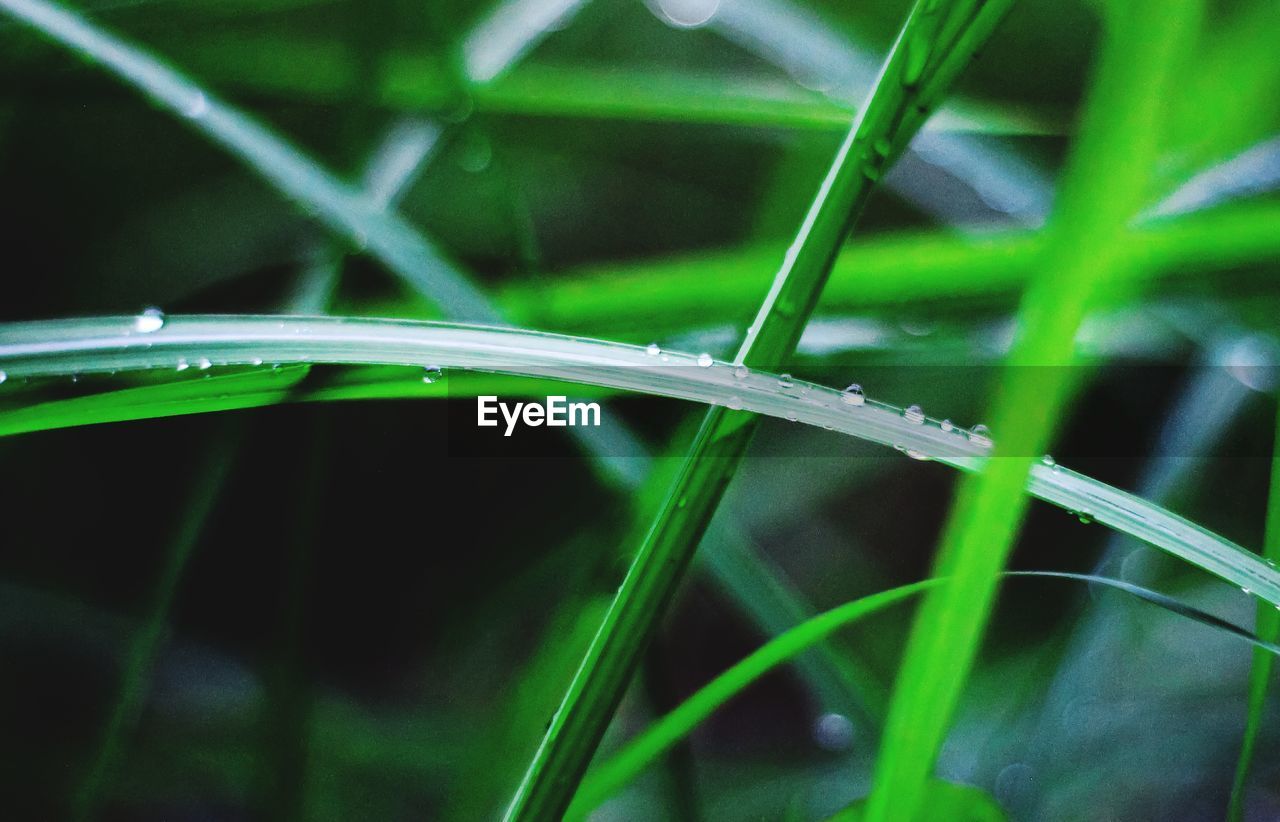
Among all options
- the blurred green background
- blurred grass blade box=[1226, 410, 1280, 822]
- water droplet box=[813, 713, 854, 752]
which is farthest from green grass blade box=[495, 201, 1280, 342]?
water droplet box=[813, 713, 854, 752]

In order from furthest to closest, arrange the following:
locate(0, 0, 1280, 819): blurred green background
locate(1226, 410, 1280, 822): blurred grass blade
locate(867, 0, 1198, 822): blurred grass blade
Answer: locate(0, 0, 1280, 819): blurred green background → locate(1226, 410, 1280, 822): blurred grass blade → locate(867, 0, 1198, 822): blurred grass blade

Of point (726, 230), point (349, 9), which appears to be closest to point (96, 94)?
point (349, 9)

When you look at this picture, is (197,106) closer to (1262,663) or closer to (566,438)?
(566,438)

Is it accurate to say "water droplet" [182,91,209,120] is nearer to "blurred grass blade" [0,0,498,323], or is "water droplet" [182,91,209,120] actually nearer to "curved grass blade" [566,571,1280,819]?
"blurred grass blade" [0,0,498,323]

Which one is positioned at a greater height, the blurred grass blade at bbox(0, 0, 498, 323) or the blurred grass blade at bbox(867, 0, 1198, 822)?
the blurred grass blade at bbox(0, 0, 498, 323)

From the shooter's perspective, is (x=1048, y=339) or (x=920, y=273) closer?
(x=1048, y=339)

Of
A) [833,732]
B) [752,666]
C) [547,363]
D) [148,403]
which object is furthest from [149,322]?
[833,732]

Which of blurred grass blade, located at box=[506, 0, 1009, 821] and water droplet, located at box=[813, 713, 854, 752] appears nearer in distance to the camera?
blurred grass blade, located at box=[506, 0, 1009, 821]

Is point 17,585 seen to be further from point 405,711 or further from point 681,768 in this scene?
point 681,768
